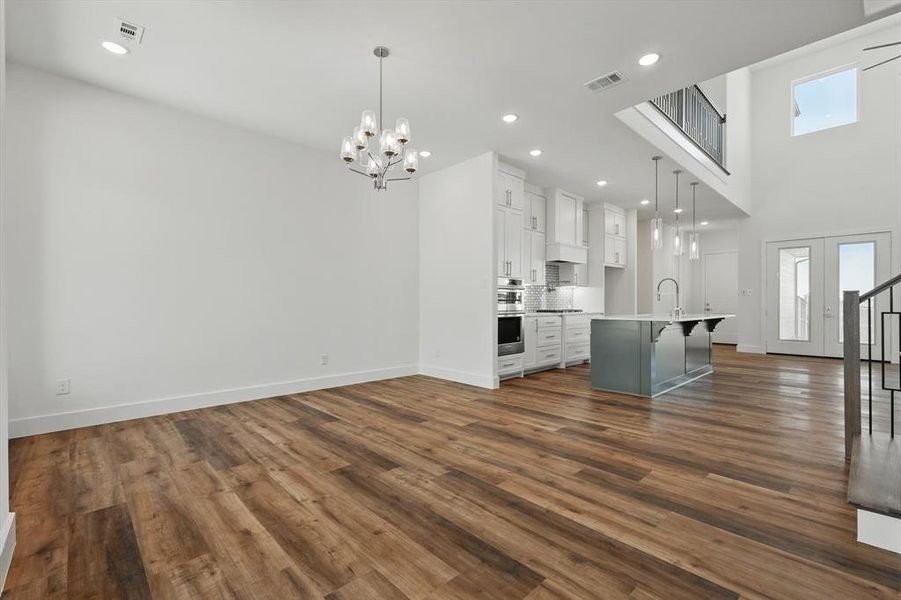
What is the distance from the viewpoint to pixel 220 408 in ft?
13.6

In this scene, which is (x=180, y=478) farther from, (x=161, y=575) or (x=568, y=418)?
(x=568, y=418)

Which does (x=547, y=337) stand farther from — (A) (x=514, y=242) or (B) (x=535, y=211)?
(B) (x=535, y=211)

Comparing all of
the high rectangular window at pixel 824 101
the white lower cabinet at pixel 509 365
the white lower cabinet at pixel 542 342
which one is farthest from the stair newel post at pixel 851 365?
the high rectangular window at pixel 824 101

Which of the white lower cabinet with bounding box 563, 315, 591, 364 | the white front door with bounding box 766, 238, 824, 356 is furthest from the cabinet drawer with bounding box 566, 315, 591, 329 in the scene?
the white front door with bounding box 766, 238, 824, 356

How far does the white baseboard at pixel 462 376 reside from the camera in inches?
199

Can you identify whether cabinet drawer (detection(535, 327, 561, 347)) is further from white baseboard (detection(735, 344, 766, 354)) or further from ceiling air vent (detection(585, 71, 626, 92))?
white baseboard (detection(735, 344, 766, 354))

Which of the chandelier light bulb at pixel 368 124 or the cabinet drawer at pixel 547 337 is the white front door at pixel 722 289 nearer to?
the cabinet drawer at pixel 547 337

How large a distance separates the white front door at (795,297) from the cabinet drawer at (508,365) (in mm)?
6113

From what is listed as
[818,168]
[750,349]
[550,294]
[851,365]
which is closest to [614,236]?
[550,294]

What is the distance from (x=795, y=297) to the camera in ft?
26.3

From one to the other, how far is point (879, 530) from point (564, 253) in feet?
17.3

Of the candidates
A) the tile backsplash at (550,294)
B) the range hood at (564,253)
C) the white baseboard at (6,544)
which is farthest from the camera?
the tile backsplash at (550,294)

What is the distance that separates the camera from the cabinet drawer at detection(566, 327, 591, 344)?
6734mm

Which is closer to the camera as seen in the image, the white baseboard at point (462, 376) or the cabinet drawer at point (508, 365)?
the white baseboard at point (462, 376)
